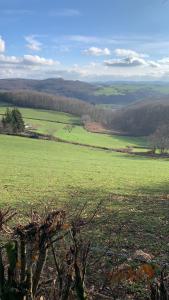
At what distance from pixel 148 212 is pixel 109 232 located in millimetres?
4628

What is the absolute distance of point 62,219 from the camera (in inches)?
160

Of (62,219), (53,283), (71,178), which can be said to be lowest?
(71,178)

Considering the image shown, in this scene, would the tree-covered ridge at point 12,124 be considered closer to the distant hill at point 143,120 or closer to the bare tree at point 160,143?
the bare tree at point 160,143

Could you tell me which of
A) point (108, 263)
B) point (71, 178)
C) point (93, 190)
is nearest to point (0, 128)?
point (71, 178)

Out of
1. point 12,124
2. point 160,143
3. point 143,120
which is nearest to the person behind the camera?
point 160,143

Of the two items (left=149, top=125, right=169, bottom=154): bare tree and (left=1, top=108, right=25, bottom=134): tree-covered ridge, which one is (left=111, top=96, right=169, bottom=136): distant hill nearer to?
(left=149, top=125, right=169, bottom=154): bare tree

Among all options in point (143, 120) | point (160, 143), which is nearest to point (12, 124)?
point (160, 143)

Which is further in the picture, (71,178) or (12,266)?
(71,178)

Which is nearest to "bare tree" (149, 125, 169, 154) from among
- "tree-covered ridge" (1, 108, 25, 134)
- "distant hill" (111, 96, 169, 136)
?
"tree-covered ridge" (1, 108, 25, 134)

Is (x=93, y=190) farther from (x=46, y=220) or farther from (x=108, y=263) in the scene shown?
(x=46, y=220)

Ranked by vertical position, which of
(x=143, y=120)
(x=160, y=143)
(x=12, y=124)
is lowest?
(x=160, y=143)

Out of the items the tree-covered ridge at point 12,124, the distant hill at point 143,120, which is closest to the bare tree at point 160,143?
the tree-covered ridge at point 12,124

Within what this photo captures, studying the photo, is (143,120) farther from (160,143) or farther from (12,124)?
(12,124)

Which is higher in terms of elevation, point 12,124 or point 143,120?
point 143,120
